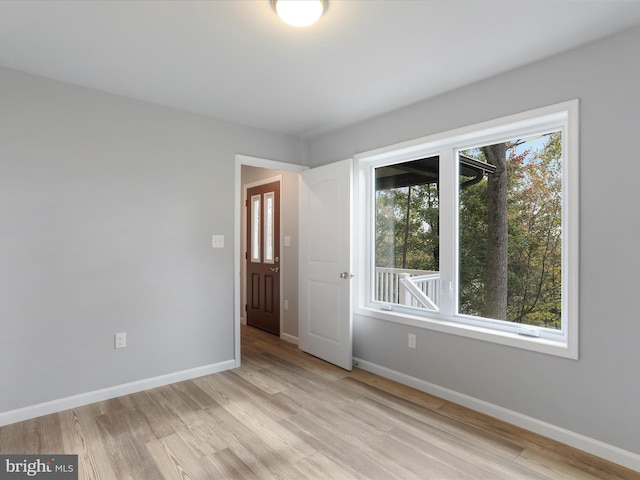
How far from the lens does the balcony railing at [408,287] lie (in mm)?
3084

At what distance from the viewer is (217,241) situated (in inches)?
133

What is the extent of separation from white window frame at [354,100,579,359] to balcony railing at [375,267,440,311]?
0.07m

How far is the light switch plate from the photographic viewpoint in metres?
3.36

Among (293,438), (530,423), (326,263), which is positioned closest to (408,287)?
(326,263)

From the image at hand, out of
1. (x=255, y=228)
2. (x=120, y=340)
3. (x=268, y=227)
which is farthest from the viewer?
(x=255, y=228)

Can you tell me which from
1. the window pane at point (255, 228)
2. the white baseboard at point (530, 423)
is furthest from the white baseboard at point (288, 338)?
the white baseboard at point (530, 423)

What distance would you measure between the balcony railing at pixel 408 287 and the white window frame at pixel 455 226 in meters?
0.07

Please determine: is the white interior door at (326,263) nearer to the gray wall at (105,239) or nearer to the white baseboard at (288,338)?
the white baseboard at (288,338)

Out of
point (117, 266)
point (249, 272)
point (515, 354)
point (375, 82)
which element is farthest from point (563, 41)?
point (249, 272)

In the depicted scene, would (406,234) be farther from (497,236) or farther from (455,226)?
(497,236)

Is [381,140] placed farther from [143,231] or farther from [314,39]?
[143,231]

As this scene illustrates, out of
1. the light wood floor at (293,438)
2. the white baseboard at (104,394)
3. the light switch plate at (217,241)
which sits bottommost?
the light wood floor at (293,438)

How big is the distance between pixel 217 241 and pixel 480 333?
8.00 feet

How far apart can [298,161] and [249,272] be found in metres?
2.06
